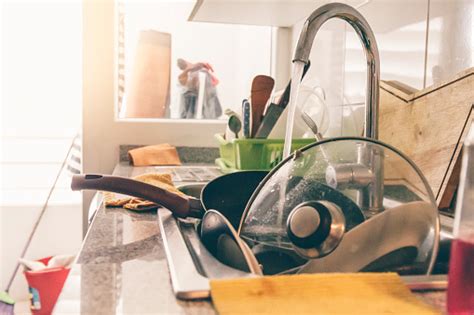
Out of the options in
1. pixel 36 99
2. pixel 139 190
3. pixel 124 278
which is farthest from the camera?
pixel 36 99

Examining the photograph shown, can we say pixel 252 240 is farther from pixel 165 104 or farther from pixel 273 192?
pixel 165 104

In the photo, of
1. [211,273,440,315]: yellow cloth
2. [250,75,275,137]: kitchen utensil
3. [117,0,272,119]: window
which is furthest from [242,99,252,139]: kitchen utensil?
[211,273,440,315]: yellow cloth

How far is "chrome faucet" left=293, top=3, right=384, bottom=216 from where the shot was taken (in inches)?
27.0

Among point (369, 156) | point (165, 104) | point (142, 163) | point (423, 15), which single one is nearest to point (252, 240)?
point (369, 156)

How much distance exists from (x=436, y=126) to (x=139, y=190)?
1.58 feet

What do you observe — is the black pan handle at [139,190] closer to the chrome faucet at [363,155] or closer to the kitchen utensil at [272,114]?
the chrome faucet at [363,155]

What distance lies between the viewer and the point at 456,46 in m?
0.88

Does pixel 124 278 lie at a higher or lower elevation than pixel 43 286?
higher

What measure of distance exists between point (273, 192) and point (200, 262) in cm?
17

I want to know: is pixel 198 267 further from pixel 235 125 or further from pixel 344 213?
pixel 235 125

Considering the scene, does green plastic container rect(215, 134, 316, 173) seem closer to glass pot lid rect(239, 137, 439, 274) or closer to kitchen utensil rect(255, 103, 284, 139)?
kitchen utensil rect(255, 103, 284, 139)

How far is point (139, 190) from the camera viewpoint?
84 centimetres

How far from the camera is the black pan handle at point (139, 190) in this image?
841 mm

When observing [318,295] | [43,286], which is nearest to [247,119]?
[318,295]
